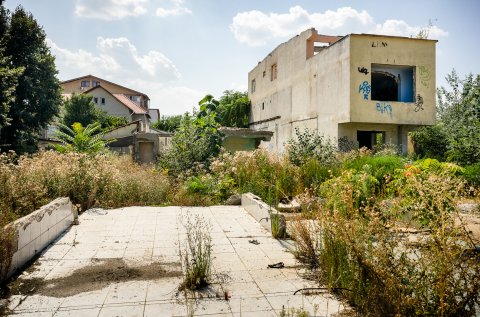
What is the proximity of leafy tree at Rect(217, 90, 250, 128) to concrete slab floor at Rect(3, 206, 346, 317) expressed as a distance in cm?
2860

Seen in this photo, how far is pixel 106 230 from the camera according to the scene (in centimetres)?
729

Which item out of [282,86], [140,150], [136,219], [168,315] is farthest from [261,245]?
[282,86]

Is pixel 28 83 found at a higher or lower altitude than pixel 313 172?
higher

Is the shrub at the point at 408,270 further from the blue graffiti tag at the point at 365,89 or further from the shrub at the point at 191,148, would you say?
the blue graffiti tag at the point at 365,89

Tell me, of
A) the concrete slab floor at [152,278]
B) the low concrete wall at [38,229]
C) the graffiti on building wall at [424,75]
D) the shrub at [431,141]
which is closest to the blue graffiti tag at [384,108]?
the shrub at [431,141]

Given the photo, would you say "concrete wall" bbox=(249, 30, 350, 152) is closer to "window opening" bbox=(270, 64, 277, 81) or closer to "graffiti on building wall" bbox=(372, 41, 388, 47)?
"window opening" bbox=(270, 64, 277, 81)

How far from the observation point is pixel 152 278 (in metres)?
4.79

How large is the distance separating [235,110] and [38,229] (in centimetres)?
3047

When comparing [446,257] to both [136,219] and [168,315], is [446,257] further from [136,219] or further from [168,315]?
[136,219]

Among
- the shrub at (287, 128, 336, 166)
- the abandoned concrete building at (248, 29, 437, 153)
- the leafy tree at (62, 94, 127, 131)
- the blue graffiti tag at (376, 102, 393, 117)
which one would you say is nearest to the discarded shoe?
the shrub at (287, 128, 336, 166)

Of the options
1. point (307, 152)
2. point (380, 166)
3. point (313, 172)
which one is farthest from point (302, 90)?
point (380, 166)

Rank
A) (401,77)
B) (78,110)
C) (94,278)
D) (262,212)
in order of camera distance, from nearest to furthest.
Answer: (94,278) → (262,212) → (401,77) → (78,110)

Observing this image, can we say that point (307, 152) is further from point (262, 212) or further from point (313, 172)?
point (262, 212)

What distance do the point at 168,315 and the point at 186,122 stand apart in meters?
12.1
